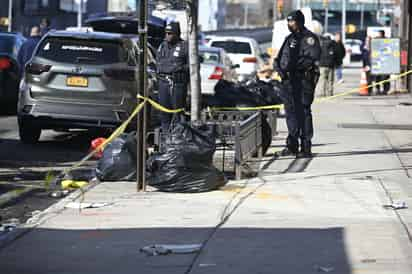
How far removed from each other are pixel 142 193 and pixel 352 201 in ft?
7.16

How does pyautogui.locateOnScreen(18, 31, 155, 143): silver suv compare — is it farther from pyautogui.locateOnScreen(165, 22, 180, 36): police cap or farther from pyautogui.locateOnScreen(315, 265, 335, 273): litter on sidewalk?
pyautogui.locateOnScreen(315, 265, 335, 273): litter on sidewalk

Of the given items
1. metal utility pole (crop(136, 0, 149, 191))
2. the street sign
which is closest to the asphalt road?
metal utility pole (crop(136, 0, 149, 191))

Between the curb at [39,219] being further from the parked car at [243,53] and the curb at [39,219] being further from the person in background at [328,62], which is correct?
the parked car at [243,53]

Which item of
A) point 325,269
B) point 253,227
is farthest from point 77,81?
point 325,269

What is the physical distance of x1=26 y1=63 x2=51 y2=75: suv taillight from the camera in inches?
595

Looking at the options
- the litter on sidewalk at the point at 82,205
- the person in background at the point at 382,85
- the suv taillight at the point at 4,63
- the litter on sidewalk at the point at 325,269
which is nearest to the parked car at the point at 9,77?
the suv taillight at the point at 4,63

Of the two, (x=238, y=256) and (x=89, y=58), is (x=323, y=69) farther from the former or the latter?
(x=238, y=256)

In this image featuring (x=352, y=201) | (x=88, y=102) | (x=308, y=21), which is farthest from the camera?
(x=308, y=21)

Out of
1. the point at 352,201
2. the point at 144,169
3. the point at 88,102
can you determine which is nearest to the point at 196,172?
the point at 144,169

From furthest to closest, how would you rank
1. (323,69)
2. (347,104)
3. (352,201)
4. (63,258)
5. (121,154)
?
1. (323,69)
2. (347,104)
3. (121,154)
4. (352,201)
5. (63,258)

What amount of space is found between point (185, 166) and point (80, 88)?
440 cm

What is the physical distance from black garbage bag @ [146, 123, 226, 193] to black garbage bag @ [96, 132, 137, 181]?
449 mm

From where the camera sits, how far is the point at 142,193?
436 inches

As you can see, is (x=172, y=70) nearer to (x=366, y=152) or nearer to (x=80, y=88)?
(x=80, y=88)
